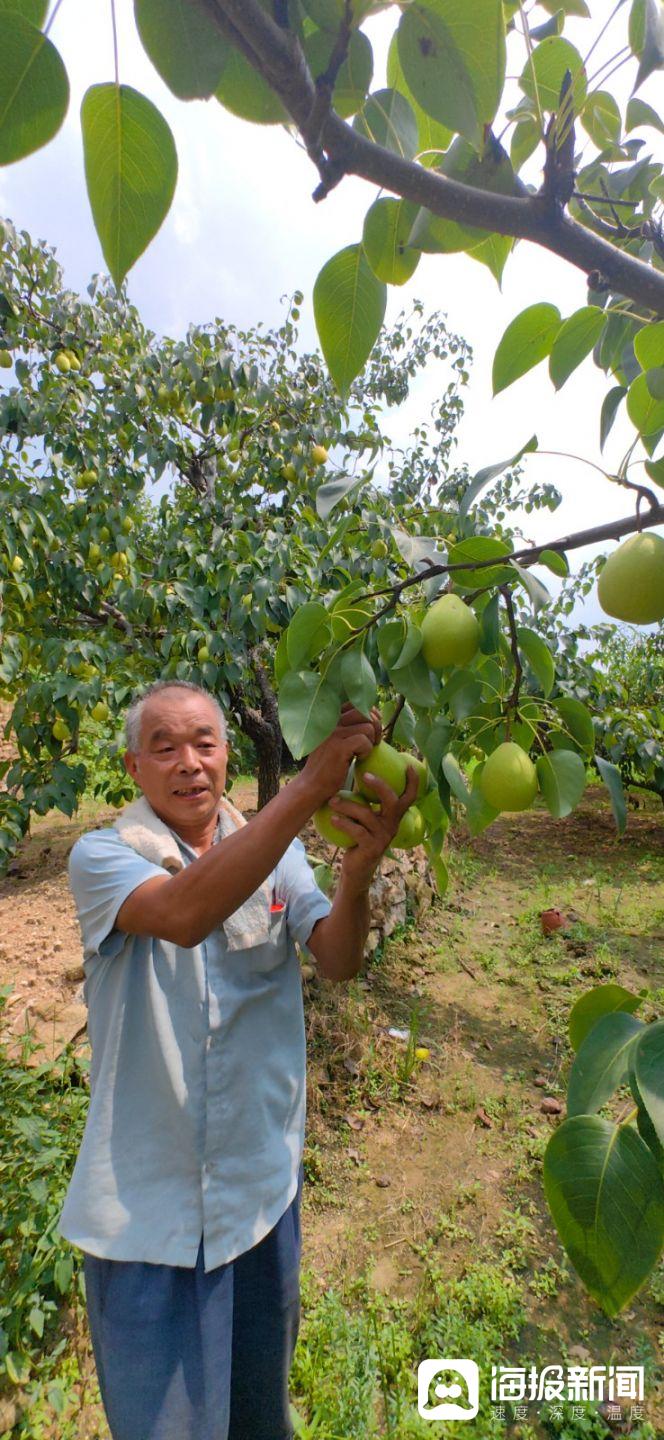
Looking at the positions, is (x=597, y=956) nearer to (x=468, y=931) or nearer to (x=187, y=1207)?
(x=468, y=931)

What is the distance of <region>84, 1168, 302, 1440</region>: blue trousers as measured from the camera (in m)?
1.29

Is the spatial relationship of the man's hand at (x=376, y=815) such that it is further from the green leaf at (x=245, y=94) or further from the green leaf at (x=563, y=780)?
the green leaf at (x=245, y=94)

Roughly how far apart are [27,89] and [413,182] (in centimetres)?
28

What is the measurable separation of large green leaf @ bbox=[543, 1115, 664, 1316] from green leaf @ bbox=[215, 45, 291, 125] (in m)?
0.96

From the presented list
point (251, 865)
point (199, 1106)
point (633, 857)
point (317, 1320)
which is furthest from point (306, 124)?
point (633, 857)

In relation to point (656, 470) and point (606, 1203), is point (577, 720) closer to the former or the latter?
point (656, 470)

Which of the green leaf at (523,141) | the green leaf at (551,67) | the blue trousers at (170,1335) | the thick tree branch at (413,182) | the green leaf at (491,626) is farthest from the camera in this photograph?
the blue trousers at (170,1335)

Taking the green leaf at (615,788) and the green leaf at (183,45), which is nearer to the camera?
the green leaf at (183,45)

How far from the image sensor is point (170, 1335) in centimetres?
134

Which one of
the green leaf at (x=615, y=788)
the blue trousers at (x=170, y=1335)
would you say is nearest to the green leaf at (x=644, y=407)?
the green leaf at (x=615, y=788)

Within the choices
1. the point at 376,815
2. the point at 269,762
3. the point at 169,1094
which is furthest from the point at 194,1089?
the point at 269,762

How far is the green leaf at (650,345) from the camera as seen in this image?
740 millimetres

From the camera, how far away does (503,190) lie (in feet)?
2.05

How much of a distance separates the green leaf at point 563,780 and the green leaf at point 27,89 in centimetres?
82
